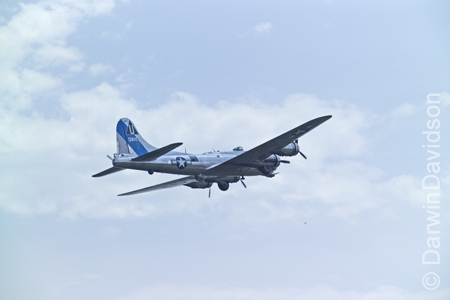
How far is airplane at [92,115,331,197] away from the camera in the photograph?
→ 170 feet

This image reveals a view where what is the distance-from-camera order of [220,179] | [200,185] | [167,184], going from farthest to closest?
1. [167,184]
2. [200,185]
3. [220,179]

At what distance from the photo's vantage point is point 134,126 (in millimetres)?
55500

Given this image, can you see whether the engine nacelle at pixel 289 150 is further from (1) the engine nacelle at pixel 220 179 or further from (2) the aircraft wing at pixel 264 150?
(1) the engine nacelle at pixel 220 179

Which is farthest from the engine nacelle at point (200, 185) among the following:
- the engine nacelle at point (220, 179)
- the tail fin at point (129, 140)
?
the tail fin at point (129, 140)

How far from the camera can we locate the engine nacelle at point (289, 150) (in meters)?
56.7

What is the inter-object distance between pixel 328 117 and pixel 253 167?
27.8 ft

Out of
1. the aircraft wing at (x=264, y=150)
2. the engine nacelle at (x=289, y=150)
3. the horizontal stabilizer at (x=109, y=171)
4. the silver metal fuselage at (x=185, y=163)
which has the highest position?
the engine nacelle at (x=289, y=150)

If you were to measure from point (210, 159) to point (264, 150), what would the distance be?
4406 millimetres

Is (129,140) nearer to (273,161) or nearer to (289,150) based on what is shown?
(273,161)

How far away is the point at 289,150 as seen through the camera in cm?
5706

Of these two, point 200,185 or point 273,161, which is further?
point 200,185

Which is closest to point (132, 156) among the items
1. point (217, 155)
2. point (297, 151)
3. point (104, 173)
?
point (104, 173)

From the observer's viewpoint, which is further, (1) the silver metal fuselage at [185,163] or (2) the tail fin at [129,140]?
(2) the tail fin at [129,140]

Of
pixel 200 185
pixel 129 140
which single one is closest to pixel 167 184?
pixel 200 185
